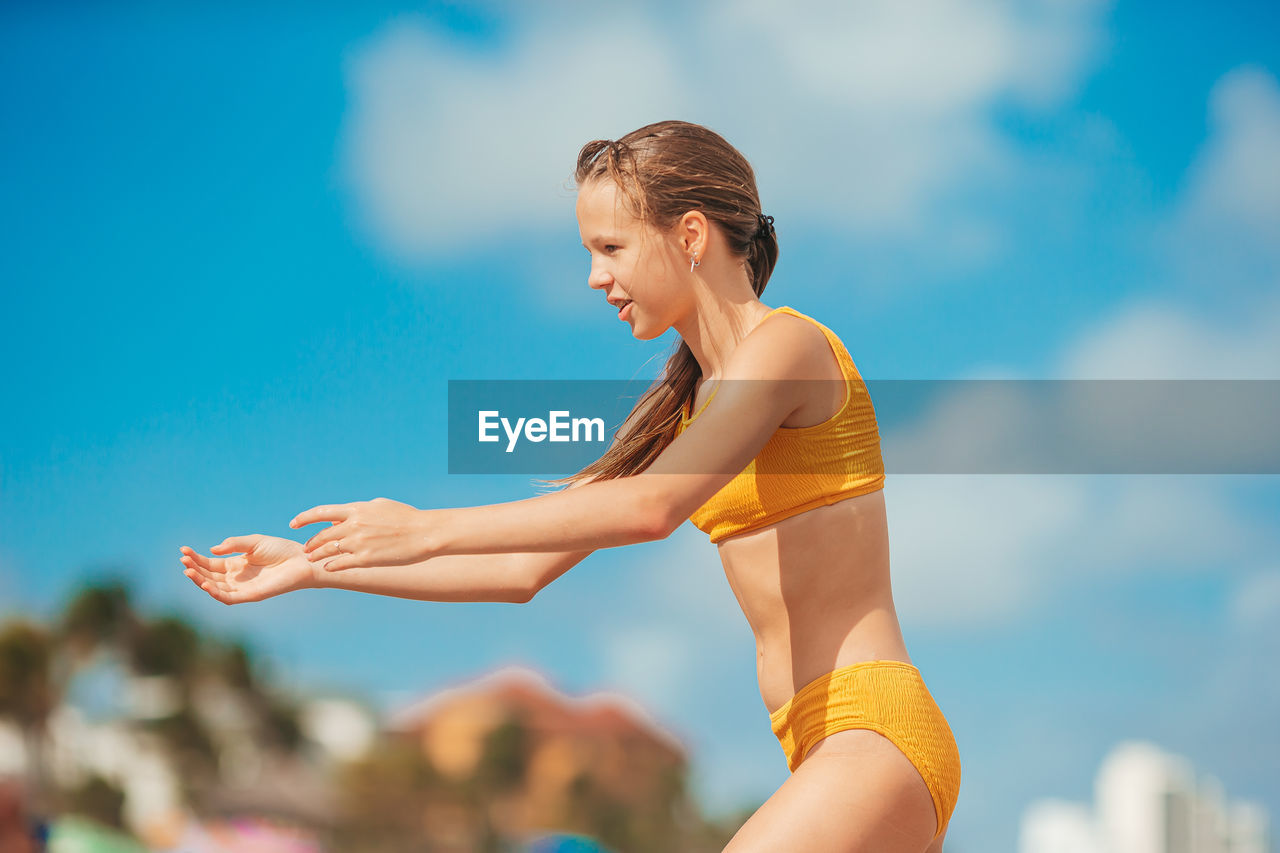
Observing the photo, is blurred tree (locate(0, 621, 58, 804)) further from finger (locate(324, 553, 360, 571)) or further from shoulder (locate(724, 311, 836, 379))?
shoulder (locate(724, 311, 836, 379))

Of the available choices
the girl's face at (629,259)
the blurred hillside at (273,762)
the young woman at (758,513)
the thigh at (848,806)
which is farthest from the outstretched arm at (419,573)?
the blurred hillside at (273,762)

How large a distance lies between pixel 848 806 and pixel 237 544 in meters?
1.77

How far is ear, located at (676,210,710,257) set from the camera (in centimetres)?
300

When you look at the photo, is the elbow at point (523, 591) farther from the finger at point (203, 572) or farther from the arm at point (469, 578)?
the finger at point (203, 572)

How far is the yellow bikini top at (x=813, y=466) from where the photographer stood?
2871 millimetres

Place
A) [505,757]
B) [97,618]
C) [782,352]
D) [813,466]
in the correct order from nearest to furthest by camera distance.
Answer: [782,352] < [813,466] < [97,618] < [505,757]

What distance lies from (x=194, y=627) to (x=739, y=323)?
47.0 meters

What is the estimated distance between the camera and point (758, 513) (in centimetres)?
294

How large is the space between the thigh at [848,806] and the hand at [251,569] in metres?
1.32

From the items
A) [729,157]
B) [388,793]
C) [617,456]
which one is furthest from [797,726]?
[388,793]

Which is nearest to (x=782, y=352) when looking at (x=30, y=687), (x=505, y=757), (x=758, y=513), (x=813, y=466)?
(x=813, y=466)

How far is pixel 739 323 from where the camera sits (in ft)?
10.2

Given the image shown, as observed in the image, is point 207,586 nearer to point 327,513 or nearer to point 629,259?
point 327,513

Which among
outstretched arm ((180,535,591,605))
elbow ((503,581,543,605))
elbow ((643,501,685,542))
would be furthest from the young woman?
elbow ((503,581,543,605))
